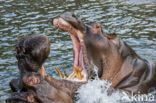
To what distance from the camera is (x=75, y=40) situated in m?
6.30

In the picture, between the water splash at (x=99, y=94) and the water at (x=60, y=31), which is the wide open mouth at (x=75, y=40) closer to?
the water splash at (x=99, y=94)

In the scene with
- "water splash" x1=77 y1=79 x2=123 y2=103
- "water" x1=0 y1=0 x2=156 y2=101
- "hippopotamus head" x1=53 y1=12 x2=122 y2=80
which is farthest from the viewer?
"water" x1=0 y1=0 x2=156 y2=101

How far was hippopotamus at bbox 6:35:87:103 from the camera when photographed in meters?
4.04

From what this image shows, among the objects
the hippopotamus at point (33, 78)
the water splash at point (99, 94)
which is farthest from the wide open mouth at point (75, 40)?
the hippopotamus at point (33, 78)

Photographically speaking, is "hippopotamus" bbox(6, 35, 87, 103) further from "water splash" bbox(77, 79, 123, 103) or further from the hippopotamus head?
the hippopotamus head

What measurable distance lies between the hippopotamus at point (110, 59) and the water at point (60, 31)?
1.92 m

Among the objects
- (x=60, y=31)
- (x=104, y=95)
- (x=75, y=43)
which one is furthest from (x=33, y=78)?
(x=60, y=31)

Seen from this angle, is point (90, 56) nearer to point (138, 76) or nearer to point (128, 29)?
point (138, 76)

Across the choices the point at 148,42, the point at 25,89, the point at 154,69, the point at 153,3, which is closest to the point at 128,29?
the point at 148,42

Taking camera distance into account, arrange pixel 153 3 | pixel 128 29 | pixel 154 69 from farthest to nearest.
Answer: pixel 153 3, pixel 128 29, pixel 154 69

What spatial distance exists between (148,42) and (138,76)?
393 centimetres

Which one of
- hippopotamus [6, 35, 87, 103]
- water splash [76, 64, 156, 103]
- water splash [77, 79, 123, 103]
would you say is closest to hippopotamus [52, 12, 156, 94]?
water splash [76, 64, 156, 103]

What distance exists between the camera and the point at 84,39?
6191mm

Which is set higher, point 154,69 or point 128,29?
point 154,69
